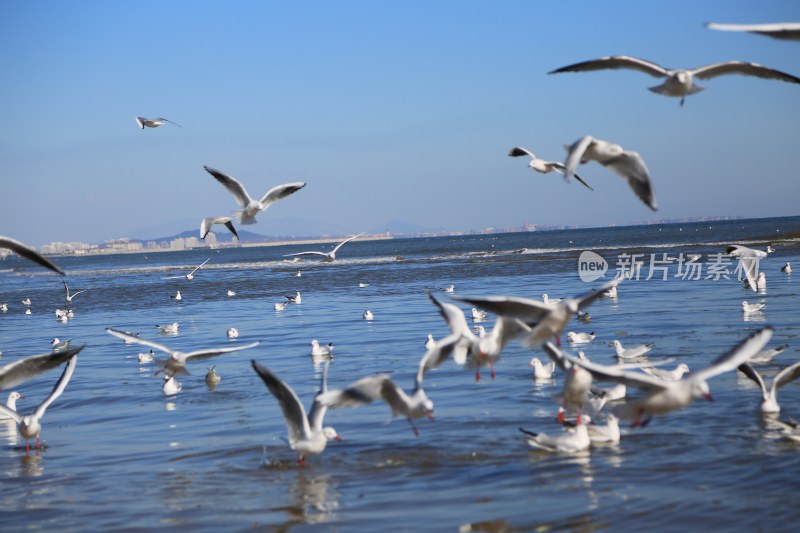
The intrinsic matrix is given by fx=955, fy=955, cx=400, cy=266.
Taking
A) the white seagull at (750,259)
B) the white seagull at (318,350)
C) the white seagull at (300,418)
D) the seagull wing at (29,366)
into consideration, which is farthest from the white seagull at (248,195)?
the white seagull at (750,259)

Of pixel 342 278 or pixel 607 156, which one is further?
pixel 342 278

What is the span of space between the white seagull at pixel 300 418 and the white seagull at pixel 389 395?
0.24 metres

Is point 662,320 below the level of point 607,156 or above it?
below

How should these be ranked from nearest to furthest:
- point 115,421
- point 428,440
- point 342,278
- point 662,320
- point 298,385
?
1. point 428,440
2. point 115,421
3. point 298,385
4. point 662,320
5. point 342,278

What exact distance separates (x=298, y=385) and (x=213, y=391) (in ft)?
4.18

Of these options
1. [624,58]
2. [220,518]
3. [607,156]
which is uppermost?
[624,58]

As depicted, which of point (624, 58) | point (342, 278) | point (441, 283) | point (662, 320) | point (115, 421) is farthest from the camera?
point (342, 278)

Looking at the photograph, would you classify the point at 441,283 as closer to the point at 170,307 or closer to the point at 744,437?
the point at 170,307

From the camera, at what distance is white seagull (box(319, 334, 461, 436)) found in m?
8.41

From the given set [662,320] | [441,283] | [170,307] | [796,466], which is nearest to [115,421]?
[796,466]

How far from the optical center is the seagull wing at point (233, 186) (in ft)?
45.7

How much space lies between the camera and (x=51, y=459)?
10305 mm

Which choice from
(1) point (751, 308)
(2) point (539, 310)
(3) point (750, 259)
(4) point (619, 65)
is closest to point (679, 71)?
(4) point (619, 65)

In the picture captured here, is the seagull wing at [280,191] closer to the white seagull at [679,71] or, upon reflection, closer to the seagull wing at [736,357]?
the white seagull at [679,71]
